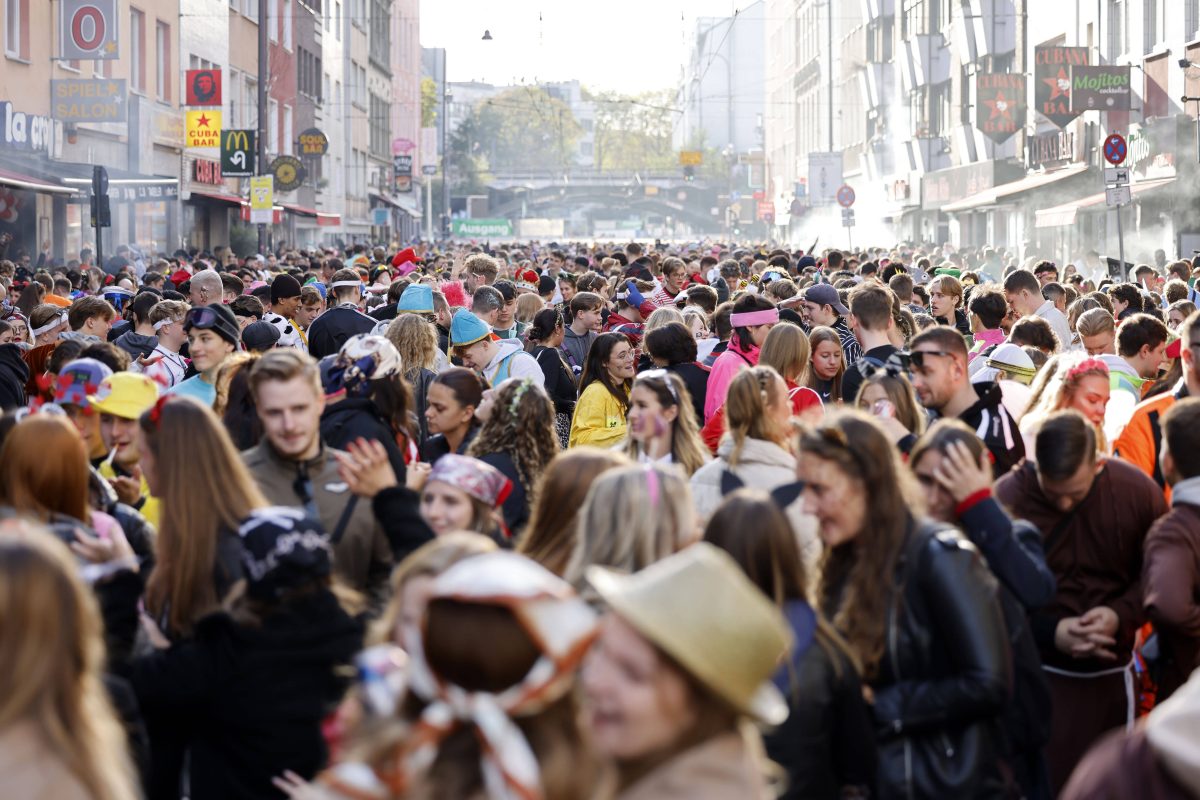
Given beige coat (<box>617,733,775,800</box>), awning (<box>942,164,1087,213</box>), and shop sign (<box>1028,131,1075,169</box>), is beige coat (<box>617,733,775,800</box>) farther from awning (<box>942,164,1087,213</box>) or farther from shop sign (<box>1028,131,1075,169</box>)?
shop sign (<box>1028,131,1075,169</box>)

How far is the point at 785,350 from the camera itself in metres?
8.91

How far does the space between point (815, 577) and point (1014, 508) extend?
145 cm

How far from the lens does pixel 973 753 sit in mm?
4496

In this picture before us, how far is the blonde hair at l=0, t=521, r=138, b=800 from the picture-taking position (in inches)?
119

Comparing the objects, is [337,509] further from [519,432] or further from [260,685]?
[260,685]

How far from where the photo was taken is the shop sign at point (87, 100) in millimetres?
32750

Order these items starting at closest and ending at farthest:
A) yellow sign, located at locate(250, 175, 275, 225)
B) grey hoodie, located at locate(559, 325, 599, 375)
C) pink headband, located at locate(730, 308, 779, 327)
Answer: pink headband, located at locate(730, 308, 779, 327) → grey hoodie, located at locate(559, 325, 599, 375) → yellow sign, located at locate(250, 175, 275, 225)

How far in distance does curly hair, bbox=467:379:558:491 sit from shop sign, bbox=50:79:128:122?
27720 millimetres

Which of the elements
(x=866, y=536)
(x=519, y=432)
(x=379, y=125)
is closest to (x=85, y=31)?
(x=519, y=432)

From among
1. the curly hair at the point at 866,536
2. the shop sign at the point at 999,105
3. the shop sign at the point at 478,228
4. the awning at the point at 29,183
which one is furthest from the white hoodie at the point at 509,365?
the shop sign at the point at 478,228

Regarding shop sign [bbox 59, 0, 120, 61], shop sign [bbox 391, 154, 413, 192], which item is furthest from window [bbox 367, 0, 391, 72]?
shop sign [bbox 59, 0, 120, 61]

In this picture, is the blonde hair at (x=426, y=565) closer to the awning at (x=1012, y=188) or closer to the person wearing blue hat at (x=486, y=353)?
the person wearing blue hat at (x=486, y=353)

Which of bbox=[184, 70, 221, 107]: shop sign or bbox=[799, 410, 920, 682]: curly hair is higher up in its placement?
bbox=[184, 70, 221, 107]: shop sign

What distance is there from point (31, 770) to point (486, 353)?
7591 mm
